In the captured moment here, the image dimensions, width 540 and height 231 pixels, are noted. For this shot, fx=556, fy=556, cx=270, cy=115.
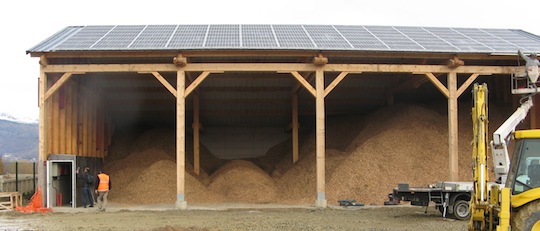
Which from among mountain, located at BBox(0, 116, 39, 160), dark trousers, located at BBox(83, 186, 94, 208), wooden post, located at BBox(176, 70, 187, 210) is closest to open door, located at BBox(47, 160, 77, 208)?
dark trousers, located at BBox(83, 186, 94, 208)

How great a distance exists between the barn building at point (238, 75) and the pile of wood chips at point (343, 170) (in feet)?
3.54

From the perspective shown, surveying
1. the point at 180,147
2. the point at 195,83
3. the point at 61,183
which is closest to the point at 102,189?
the point at 61,183

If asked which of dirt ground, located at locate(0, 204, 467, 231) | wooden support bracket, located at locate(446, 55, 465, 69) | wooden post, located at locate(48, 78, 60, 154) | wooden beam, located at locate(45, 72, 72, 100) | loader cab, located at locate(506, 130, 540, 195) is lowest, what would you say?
dirt ground, located at locate(0, 204, 467, 231)

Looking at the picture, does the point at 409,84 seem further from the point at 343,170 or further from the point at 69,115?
the point at 69,115

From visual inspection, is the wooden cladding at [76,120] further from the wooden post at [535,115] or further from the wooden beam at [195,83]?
the wooden post at [535,115]

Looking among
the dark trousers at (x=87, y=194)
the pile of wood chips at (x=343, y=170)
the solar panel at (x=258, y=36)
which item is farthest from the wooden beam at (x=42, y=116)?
the solar panel at (x=258, y=36)

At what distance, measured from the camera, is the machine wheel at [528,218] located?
900cm

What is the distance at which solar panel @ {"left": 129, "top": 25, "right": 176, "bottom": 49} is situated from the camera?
1856 cm

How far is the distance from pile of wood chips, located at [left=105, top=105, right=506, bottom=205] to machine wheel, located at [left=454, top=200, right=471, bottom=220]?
4297mm

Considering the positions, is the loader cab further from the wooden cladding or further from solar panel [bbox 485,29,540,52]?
the wooden cladding

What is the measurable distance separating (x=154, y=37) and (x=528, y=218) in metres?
14.4

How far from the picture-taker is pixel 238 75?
23.2 m

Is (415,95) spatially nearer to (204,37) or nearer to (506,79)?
Result: (506,79)

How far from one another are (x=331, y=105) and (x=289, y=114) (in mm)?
2184
